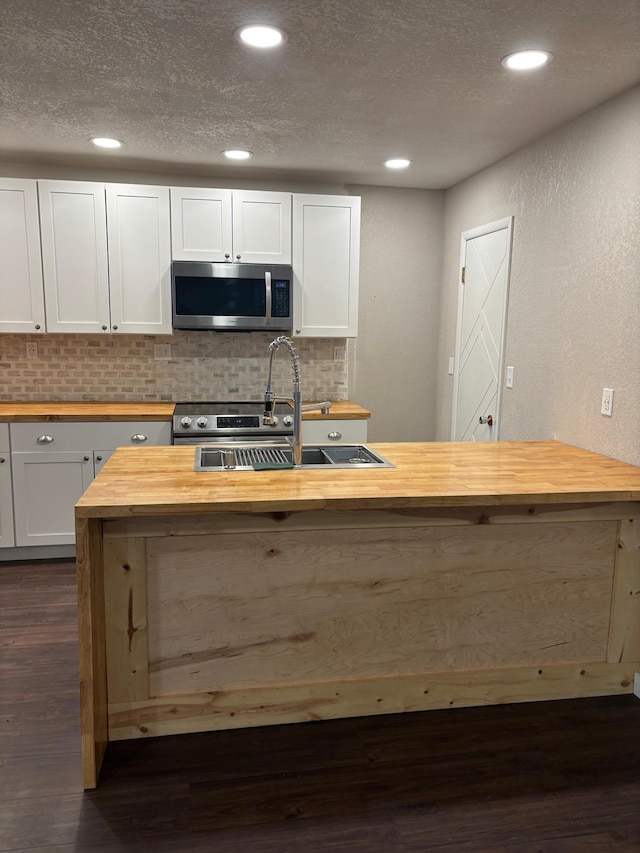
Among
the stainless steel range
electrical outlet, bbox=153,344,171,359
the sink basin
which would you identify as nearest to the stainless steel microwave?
electrical outlet, bbox=153,344,171,359

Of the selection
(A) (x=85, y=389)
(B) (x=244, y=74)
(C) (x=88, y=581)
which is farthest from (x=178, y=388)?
(C) (x=88, y=581)

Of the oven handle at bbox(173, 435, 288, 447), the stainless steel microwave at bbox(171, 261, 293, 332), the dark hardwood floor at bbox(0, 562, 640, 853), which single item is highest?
the stainless steel microwave at bbox(171, 261, 293, 332)

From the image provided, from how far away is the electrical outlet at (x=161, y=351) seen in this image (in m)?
4.31

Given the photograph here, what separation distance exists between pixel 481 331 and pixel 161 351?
2.14 m

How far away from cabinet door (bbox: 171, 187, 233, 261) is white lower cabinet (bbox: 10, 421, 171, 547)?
1.14 m

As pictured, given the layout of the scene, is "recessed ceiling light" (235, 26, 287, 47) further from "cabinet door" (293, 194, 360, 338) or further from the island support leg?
"cabinet door" (293, 194, 360, 338)

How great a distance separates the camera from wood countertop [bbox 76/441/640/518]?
1.98 meters

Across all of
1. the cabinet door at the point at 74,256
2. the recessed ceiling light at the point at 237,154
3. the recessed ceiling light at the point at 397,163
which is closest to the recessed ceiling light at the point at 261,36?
the recessed ceiling light at the point at 237,154

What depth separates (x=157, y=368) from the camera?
14.2 ft

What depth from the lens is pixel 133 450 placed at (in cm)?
270

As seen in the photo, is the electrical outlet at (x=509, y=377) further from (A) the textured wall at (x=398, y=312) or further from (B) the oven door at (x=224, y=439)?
(B) the oven door at (x=224, y=439)

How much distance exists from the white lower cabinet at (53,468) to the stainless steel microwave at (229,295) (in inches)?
30.5

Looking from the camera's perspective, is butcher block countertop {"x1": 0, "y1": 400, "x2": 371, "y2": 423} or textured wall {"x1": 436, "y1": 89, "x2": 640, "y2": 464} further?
butcher block countertop {"x1": 0, "y1": 400, "x2": 371, "y2": 423}

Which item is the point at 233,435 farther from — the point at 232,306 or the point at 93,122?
the point at 93,122
